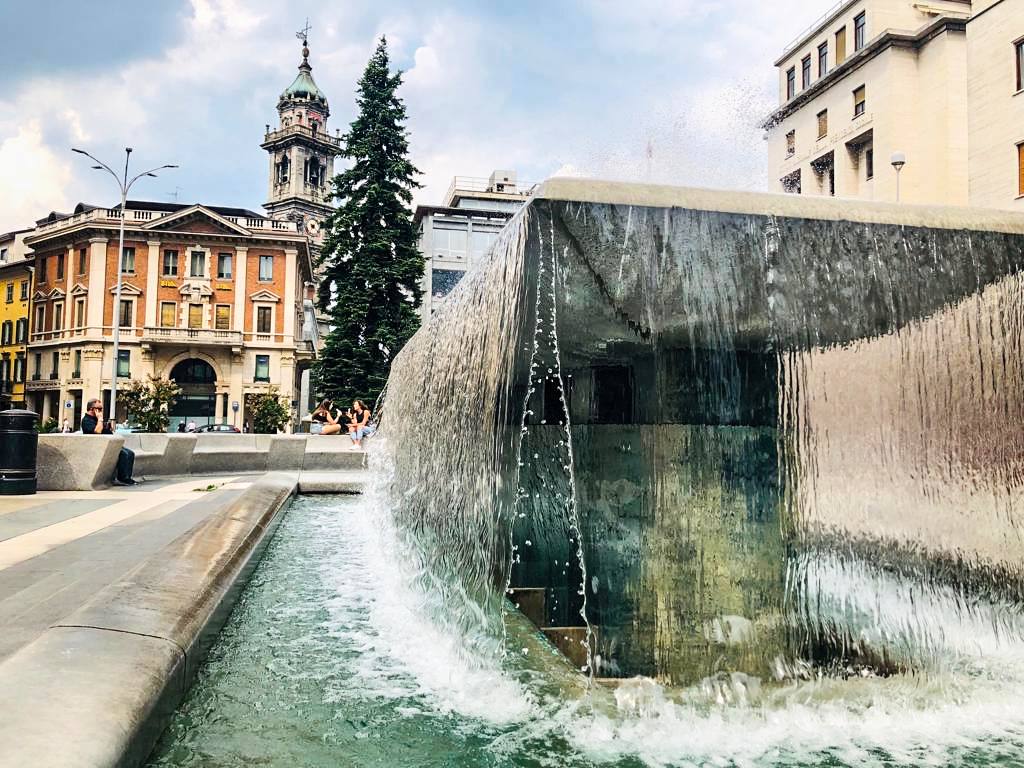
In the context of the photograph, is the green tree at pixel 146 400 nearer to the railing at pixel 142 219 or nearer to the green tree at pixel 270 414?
the green tree at pixel 270 414

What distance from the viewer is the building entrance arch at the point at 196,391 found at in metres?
51.7

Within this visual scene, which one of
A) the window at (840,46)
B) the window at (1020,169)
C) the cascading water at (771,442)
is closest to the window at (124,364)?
the window at (840,46)

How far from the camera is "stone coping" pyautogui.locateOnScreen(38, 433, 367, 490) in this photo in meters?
10.9

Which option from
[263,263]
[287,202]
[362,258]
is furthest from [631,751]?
[287,202]

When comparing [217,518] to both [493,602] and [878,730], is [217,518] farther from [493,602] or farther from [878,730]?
[878,730]

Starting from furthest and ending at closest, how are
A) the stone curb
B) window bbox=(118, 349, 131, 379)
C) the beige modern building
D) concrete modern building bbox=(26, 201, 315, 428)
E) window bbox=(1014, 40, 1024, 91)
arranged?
concrete modern building bbox=(26, 201, 315, 428) → window bbox=(118, 349, 131, 379) → the beige modern building → window bbox=(1014, 40, 1024, 91) → the stone curb

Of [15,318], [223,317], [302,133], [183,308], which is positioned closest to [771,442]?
[223,317]

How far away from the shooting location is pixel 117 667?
6.94 ft

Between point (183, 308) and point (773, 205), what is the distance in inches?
2127

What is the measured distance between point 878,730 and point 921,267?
210 centimetres

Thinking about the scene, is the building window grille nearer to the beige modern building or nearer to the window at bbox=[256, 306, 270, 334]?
the beige modern building

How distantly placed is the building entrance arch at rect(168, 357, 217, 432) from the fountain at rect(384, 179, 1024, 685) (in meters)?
52.3

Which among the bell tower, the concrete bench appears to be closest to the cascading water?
the concrete bench

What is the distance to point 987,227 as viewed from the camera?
3.58 metres
